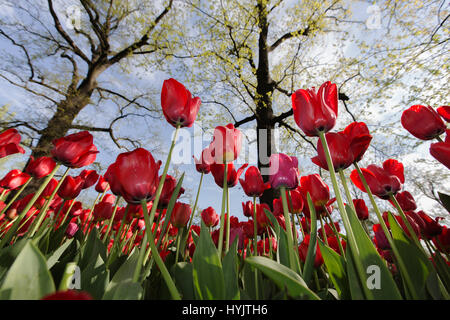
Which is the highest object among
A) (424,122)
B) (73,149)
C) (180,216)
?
(424,122)

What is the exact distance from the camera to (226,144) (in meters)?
0.82

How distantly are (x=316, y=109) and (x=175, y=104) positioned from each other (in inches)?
18.4

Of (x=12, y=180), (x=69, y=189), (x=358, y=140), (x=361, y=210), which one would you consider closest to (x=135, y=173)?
(x=358, y=140)

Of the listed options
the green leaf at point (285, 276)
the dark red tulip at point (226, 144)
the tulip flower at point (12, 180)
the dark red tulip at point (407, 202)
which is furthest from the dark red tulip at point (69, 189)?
the dark red tulip at point (407, 202)

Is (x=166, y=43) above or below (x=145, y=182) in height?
above

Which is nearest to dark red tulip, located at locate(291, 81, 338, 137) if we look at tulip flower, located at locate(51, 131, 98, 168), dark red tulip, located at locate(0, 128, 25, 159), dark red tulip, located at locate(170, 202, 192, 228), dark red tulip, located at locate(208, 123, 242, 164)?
dark red tulip, located at locate(208, 123, 242, 164)

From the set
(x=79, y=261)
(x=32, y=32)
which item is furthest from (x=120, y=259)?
(x=32, y=32)

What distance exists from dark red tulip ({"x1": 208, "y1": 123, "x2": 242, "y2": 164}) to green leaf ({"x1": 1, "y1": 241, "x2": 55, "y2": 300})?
1.92 feet

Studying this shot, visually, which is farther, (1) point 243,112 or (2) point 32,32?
(1) point 243,112

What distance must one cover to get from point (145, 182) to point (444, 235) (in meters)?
1.26

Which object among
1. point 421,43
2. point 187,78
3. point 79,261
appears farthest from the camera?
point 187,78

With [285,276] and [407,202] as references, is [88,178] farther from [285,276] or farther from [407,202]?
[407,202]

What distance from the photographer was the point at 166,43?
7246 mm
